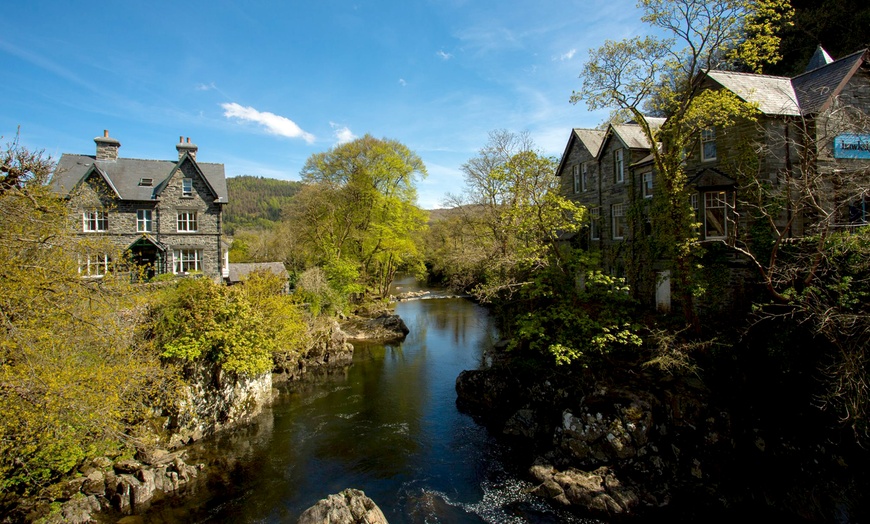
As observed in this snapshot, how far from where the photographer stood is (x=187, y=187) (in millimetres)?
27391

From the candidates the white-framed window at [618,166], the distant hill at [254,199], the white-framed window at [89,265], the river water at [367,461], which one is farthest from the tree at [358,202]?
the distant hill at [254,199]

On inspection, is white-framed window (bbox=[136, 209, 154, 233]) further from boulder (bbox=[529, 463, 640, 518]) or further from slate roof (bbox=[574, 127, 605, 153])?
slate roof (bbox=[574, 127, 605, 153])

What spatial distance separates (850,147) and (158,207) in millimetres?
33887

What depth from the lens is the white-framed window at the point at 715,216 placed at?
17.9 metres

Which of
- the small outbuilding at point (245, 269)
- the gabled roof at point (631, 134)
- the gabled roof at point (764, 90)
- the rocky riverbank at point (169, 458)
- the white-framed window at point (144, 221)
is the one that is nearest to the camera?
the rocky riverbank at point (169, 458)

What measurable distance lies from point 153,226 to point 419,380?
737 inches

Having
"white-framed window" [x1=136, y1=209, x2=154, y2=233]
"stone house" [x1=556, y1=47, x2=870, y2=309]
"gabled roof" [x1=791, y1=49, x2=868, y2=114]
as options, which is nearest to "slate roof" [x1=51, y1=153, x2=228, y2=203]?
"white-framed window" [x1=136, y1=209, x2=154, y2=233]

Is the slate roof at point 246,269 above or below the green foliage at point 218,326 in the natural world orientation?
above

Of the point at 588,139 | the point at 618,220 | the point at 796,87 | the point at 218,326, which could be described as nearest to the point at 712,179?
the point at 796,87

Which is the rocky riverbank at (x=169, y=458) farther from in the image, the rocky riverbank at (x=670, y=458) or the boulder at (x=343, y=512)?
the rocky riverbank at (x=670, y=458)

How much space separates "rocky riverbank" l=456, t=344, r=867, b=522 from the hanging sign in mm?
10472

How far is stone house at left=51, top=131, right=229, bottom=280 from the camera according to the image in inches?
1013

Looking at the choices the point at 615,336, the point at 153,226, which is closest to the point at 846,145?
the point at 615,336

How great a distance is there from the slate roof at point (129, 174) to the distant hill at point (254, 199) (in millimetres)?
94992
